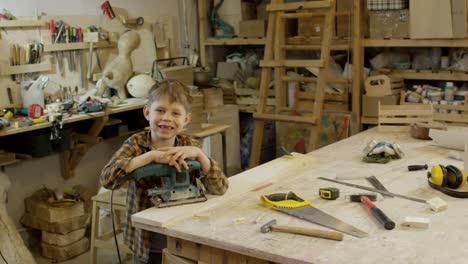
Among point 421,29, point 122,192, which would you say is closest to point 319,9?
point 421,29

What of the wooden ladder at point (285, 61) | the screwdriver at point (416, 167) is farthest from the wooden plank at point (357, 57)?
the screwdriver at point (416, 167)

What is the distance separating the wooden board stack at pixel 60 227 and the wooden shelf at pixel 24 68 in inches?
35.2

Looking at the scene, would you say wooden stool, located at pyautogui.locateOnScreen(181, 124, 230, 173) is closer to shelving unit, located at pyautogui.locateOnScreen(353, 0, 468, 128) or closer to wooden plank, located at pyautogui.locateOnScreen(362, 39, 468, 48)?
shelving unit, located at pyautogui.locateOnScreen(353, 0, 468, 128)

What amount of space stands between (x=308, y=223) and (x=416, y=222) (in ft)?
→ 1.11

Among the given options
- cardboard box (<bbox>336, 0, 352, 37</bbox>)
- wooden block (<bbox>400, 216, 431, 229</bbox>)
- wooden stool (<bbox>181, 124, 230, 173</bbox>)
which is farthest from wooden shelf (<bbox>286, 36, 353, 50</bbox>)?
wooden block (<bbox>400, 216, 431, 229</bbox>)

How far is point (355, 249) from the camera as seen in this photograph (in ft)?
5.61

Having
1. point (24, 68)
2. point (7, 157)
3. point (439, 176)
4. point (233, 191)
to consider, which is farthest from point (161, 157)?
point (24, 68)

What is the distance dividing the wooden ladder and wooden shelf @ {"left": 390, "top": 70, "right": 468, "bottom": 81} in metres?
0.65

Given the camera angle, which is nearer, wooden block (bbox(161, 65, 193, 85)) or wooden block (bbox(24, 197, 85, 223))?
wooden block (bbox(24, 197, 85, 223))

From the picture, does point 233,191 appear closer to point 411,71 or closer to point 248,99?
point 411,71

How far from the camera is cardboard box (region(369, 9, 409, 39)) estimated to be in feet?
15.1

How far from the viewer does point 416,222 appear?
1871mm

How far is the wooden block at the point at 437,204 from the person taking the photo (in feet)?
6.64

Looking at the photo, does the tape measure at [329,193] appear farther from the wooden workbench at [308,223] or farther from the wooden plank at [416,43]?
the wooden plank at [416,43]
